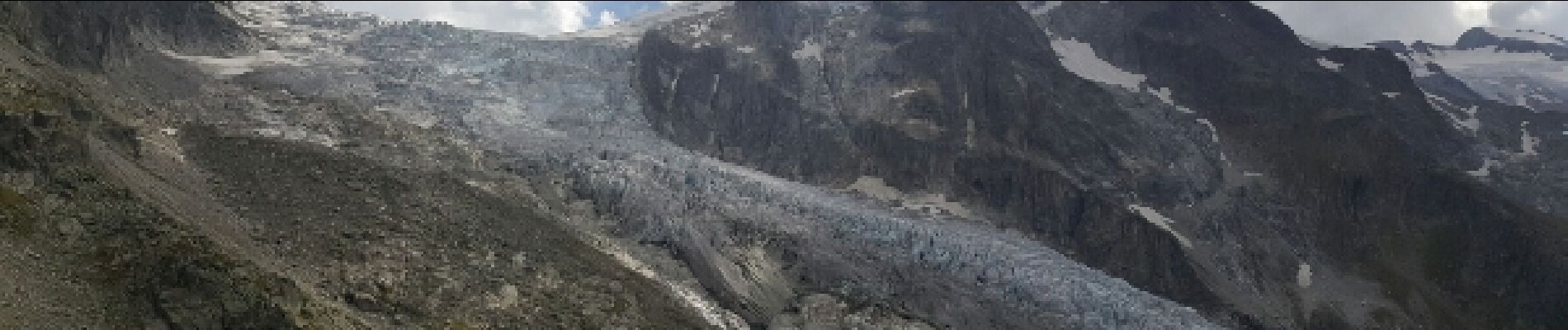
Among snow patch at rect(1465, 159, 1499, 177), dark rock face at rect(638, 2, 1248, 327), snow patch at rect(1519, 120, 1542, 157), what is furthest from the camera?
snow patch at rect(1519, 120, 1542, 157)

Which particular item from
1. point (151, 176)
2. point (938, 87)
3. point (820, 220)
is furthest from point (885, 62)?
point (151, 176)

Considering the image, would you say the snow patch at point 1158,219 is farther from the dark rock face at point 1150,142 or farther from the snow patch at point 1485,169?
the snow patch at point 1485,169

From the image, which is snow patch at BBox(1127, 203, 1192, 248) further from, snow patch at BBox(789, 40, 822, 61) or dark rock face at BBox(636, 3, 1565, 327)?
snow patch at BBox(789, 40, 822, 61)

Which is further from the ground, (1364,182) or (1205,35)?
(1205,35)

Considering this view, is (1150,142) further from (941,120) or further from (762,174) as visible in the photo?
(762,174)

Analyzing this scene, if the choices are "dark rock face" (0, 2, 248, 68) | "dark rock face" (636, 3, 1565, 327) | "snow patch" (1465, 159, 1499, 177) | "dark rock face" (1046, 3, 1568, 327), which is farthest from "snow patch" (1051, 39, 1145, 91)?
"dark rock face" (0, 2, 248, 68)

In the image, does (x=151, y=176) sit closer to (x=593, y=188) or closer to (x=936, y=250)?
(x=593, y=188)
